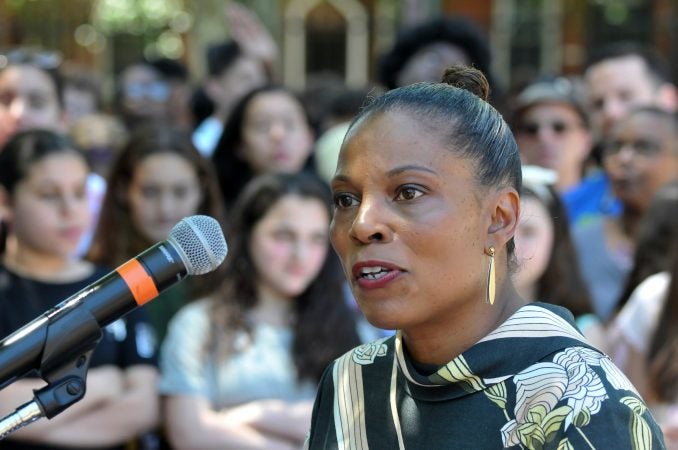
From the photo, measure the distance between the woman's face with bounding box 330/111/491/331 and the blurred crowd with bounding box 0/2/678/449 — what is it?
47.9 inches

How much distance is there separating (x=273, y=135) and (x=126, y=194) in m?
0.98

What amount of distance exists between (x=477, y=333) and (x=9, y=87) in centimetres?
474

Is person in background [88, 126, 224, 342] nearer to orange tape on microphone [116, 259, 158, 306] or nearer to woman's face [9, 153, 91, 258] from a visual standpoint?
woman's face [9, 153, 91, 258]

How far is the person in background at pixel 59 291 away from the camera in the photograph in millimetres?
4203

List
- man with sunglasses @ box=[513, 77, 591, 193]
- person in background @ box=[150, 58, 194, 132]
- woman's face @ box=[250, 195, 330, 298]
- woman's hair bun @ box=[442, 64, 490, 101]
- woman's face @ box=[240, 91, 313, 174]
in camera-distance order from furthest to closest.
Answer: person in background @ box=[150, 58, 194, 132], man with sunglasses @ box=[513, 77, 591, 193], woman's face @ box=[240, 91, 313, 174], woman's face @ box=[250, 195, 330, 298], woman's hair bun @ box=[442, 64, 490, 101]

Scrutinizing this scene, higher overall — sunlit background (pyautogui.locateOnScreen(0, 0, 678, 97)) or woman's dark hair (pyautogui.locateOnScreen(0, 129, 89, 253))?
woman's dark hair (pyautogui.locateOnScreen(0, 129, 89, 253))

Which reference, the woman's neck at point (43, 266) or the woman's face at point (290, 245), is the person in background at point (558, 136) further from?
the woman's neck at point (43, 266)

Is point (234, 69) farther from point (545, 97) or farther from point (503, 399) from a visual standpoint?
point (503, 399)

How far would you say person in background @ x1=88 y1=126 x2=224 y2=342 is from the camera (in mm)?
5367

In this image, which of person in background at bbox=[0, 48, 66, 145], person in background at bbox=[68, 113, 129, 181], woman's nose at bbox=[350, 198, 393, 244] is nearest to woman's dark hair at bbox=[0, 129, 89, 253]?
person in background at bbox=[0, 48, 66, 145]

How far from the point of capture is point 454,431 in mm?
2086

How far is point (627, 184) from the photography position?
5.76m

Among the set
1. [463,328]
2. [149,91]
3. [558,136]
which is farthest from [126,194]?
[149,91]

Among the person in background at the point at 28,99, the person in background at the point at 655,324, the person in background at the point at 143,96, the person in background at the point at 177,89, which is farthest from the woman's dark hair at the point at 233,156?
the person in background at the point at 177,89
